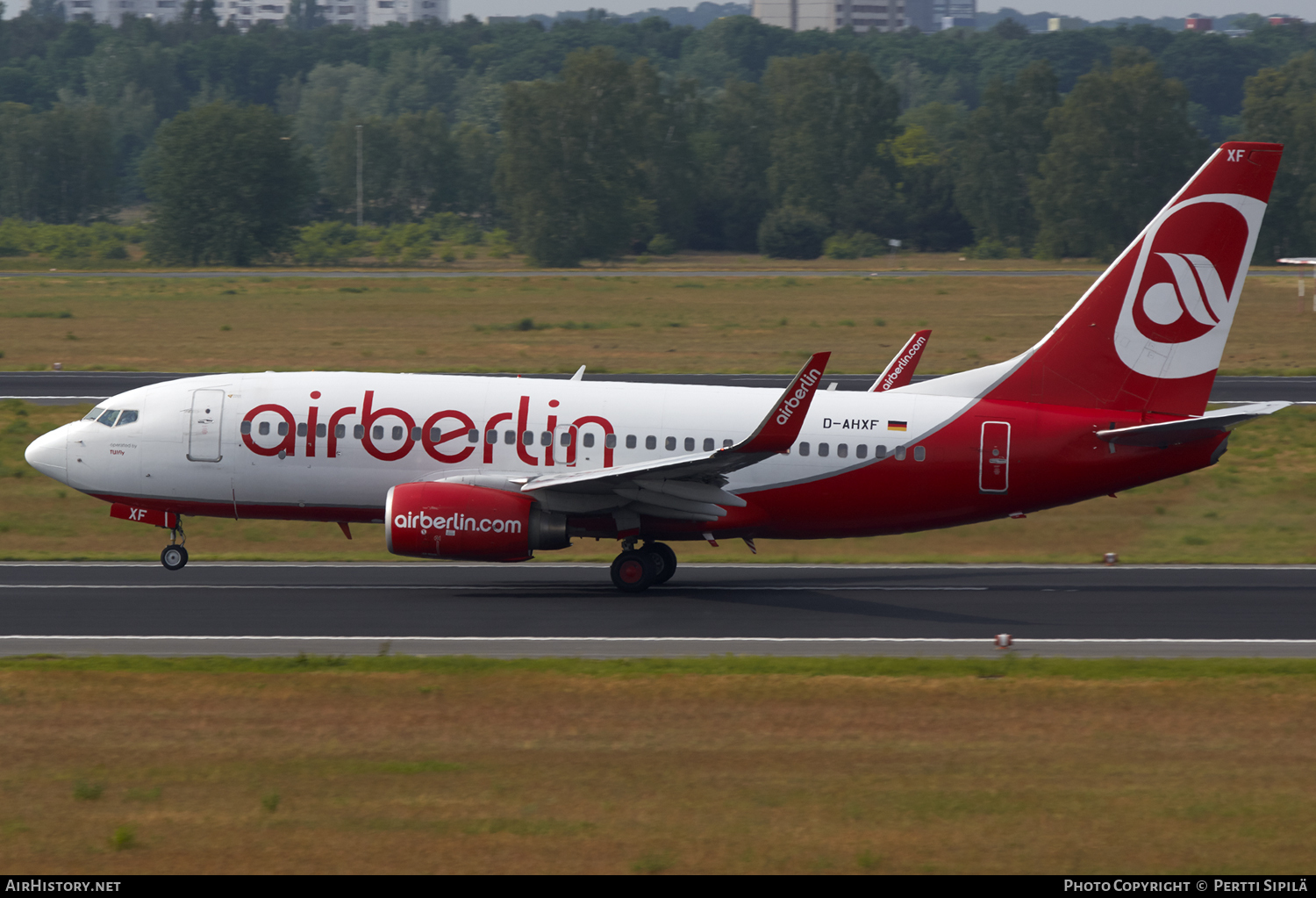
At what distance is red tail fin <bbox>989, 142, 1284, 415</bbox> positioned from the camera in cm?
2877

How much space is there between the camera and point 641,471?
27172 millimetres

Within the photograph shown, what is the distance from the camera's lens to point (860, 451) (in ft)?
94.4

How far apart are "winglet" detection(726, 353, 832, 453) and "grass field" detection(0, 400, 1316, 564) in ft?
24.3

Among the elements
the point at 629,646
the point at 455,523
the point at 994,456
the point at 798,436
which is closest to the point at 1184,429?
the point at 994,456

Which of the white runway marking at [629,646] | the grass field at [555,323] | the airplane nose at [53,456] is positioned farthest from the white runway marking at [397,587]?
the grass field at [555,323]

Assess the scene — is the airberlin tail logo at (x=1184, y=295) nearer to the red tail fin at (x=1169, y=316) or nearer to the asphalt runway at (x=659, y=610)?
the red tail fin at (x=1169, y=316)

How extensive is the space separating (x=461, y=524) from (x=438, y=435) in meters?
2.48

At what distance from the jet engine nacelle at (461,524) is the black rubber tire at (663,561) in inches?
93.1

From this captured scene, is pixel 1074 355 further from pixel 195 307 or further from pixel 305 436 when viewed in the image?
pixel 195 307

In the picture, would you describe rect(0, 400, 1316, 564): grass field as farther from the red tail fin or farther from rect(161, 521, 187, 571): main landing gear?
the red tail fin

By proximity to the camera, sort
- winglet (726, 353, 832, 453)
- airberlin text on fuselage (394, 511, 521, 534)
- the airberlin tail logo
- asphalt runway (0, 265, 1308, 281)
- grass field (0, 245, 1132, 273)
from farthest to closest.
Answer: grass field (0, 245, 1132, 273)
asphalt runway (0, 265, 1308, 281)
the airberlin tail logo
airberlin text on fuselage (394, 511, 521, 534)
winglet (726, 353, 832, 453)

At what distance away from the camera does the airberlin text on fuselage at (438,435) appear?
2877 centimetres

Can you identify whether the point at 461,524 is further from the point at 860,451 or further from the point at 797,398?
the point at 860,451

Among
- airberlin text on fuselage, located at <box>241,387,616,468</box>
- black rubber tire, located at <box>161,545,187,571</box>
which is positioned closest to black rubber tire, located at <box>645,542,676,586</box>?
airberlin text on fuselage, located at <box>241,387,616,468</box>
